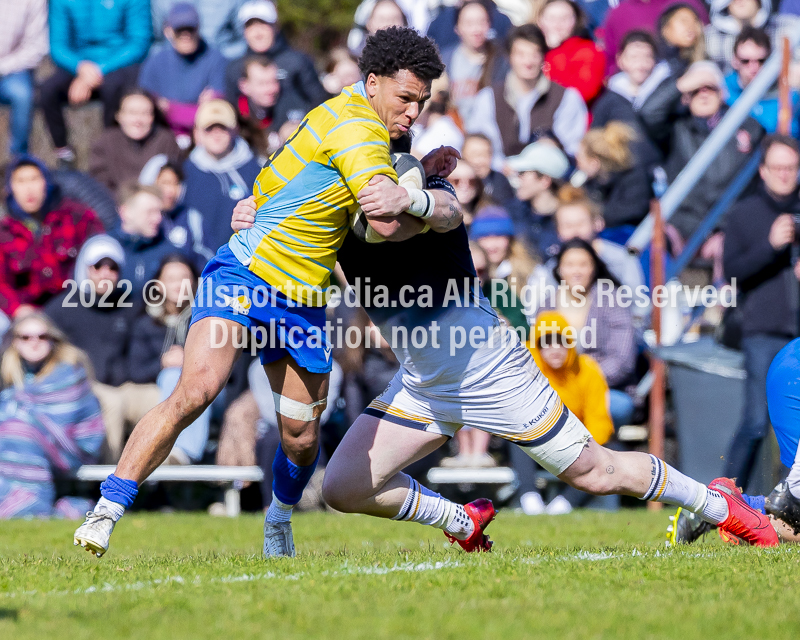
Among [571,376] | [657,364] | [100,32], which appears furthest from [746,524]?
[100,32]

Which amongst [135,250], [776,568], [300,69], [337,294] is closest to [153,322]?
[135,250]

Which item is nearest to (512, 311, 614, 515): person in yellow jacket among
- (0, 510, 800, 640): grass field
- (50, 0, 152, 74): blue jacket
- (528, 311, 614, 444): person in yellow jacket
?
(528, 311, 614, 444): person in yellow jacket

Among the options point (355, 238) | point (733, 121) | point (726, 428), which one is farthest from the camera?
point (733, 121)

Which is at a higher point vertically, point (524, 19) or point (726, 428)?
point (524, 19)

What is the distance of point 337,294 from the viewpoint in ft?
34.2

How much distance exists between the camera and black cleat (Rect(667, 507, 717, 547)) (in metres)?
6.24

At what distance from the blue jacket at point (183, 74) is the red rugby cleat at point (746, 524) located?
8474mm

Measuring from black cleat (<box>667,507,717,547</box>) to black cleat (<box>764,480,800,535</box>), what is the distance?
0.33m

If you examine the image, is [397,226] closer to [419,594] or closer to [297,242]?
[297,242]

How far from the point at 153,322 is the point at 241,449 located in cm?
147

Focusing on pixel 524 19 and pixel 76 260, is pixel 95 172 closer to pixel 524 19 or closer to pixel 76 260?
pixel 76 260

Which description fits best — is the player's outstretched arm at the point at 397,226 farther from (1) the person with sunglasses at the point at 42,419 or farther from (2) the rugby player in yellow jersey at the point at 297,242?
(1) the person with sunglasses at the point at 42,419

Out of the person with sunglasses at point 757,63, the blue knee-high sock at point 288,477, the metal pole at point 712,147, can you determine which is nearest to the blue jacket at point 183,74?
the metal pole at point 712,147

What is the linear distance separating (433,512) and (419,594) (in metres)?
1.49
